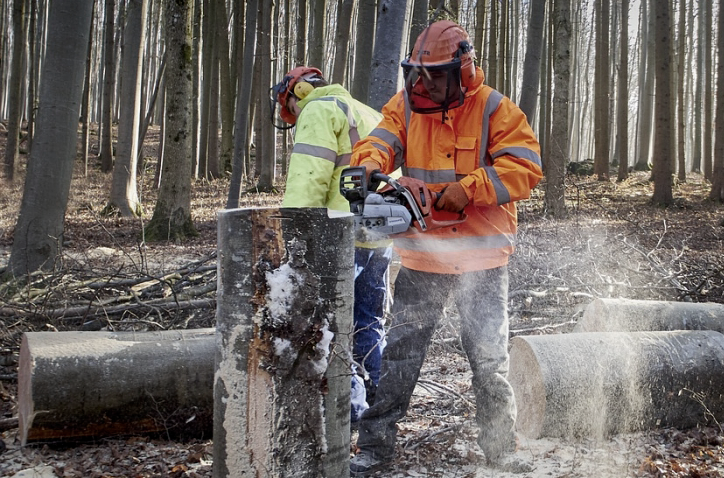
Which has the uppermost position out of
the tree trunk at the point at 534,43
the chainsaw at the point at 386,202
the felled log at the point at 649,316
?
the tree trunk at the point at 534,43

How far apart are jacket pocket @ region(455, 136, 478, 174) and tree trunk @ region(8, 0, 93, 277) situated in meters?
4.58

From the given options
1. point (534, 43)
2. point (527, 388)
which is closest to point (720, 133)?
point (534, 43)

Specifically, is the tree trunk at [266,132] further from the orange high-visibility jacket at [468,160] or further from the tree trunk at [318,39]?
the orange high-visibility jacket at [468,160]

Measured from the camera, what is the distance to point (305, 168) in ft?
11.2

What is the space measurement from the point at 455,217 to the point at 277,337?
131 cm

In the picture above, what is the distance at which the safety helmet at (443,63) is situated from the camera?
9.41 ft

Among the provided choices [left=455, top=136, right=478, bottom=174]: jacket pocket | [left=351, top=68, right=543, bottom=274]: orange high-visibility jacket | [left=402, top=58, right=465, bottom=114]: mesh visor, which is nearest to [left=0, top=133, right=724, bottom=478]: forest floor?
[left=351, top=68, right=543, bottom=274]: orange high-visibility jacket

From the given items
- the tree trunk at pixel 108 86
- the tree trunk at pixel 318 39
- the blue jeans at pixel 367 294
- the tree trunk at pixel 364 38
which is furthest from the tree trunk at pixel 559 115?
the tree trunk at pixel 108 86

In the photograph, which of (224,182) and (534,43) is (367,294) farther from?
(224,182)

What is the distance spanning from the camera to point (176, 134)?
966 centimetres

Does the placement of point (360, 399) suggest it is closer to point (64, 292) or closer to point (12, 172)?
point (64, 292)

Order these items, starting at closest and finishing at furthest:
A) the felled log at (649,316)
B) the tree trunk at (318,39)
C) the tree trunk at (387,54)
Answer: the felled log at (649,316) → the tree trunk at (387,54) → the tree trunk at (318,39)

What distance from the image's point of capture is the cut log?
11.6 ft

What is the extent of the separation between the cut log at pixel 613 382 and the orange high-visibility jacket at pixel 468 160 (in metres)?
0.93
